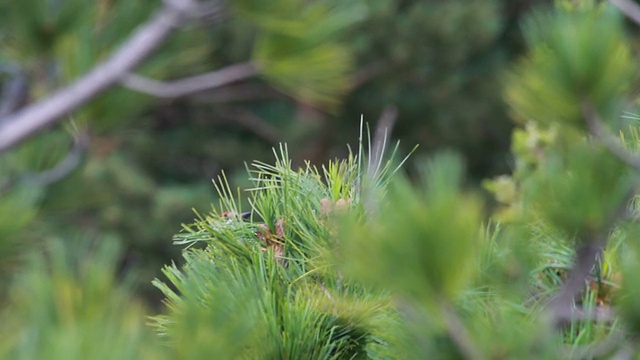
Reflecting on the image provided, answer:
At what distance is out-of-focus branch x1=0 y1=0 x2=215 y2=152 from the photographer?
61.0 inches

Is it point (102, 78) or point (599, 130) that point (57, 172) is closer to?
point (102, 78)

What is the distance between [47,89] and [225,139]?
4.63 m

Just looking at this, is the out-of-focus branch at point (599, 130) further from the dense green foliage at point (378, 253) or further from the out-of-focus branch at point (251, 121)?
the out-of-focus branch at point (251, 121)

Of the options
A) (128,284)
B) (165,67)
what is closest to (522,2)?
(165,67)

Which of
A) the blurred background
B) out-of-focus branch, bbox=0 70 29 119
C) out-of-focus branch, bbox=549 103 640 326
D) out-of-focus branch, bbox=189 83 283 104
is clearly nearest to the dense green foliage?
out-of-focus branch, bbox=549 103 640 326

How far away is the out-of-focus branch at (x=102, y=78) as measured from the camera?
155cm

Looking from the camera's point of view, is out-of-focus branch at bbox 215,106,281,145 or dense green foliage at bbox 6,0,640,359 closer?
dense green foliage at bbox 6,0,640,359

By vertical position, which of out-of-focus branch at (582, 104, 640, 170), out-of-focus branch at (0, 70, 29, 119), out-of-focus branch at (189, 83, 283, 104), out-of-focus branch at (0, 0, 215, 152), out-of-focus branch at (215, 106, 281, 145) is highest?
out-of-focus branch at (189, 83, 283, 104)

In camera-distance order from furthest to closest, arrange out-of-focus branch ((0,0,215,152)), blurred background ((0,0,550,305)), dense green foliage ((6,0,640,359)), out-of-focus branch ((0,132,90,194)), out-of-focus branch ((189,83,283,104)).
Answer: out-of-focus branch ((189,83,283,104)) < blurred background ((0,0,550,305)) < out-of-focus branch ((0,132,90,194)) < out-of-focus branch ((0,0,215,152)) < dense green foliage ((6,0,640,359))

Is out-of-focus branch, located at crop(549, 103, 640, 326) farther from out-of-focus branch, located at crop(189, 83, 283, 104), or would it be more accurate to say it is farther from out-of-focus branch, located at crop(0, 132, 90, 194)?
out-of-focus branch, located at crop(189, 83, 283, 104)

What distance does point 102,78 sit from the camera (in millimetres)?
1628

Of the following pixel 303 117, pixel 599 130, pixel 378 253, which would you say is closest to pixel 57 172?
pixel 599 130

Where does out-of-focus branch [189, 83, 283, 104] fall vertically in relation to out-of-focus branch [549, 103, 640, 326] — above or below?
above

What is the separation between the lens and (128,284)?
450 millimetres
